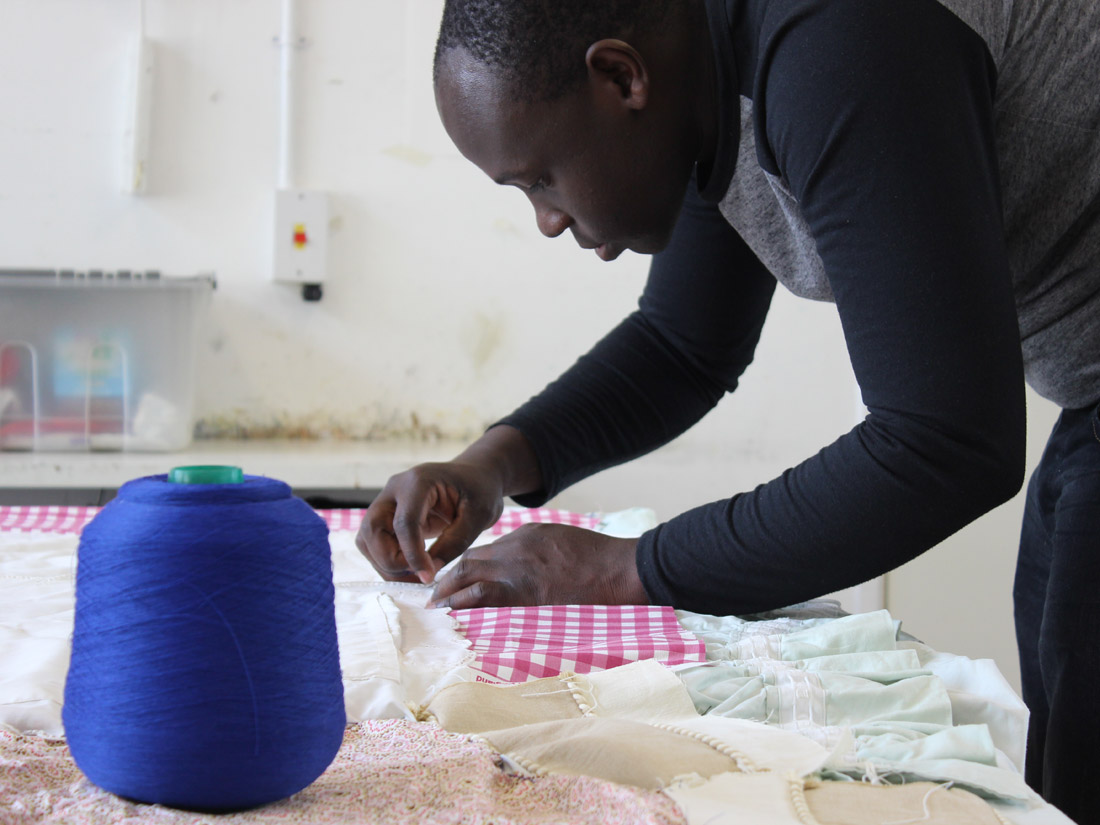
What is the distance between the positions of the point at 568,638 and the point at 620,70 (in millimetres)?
467

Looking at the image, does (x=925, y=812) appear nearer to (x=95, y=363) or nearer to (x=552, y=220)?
(x=552, y=220)

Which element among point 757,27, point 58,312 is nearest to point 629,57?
point 757,27

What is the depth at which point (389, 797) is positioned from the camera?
1.81 feet

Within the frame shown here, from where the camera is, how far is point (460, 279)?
8.24ft

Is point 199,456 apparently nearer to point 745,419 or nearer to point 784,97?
point 745,419

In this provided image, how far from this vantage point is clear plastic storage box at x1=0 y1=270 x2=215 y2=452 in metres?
2.09

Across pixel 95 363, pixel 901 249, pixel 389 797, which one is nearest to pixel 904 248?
pixel 901 249

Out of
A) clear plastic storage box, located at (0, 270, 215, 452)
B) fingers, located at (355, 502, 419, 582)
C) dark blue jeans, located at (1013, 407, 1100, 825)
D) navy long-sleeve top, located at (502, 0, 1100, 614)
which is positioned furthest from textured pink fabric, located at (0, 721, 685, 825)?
clear plastic storage box, located at (0, 270, 215, 452)

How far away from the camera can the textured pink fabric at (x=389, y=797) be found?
0.51 m

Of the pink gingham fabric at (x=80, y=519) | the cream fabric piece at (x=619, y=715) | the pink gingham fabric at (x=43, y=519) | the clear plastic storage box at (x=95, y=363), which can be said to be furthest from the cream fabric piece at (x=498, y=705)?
the clear plastic storage box at (x=95, y=363)

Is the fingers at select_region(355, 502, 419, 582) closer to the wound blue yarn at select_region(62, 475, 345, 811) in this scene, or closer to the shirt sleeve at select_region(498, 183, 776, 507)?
the shirt sleeve at select_region(498, 183, 776, 507)

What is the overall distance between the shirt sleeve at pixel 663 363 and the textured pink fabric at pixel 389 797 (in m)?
0.64

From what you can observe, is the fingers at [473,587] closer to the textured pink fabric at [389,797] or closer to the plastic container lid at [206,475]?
the textured pink fabric at [389,797]

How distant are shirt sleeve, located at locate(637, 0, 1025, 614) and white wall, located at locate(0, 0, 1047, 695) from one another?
172cm
